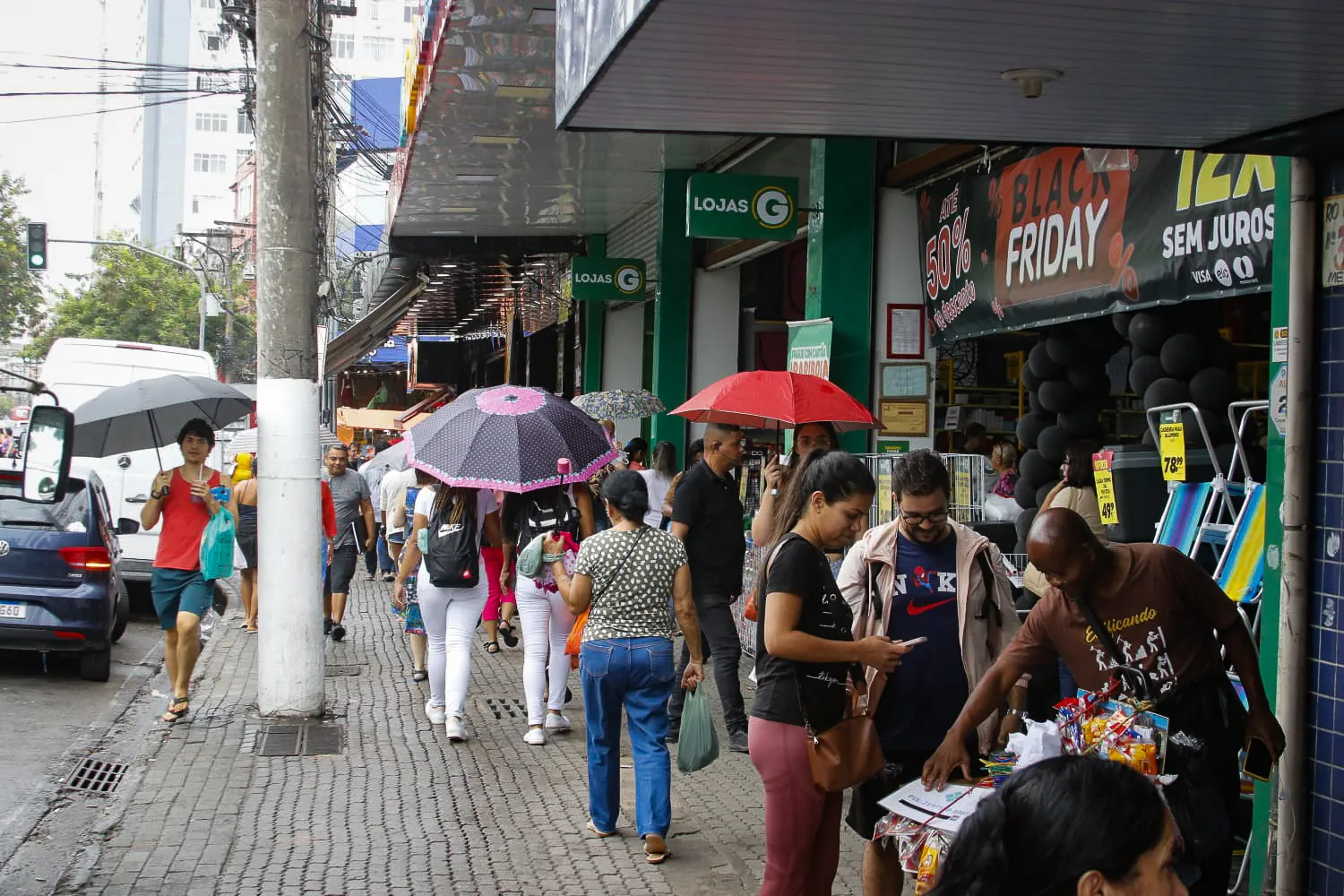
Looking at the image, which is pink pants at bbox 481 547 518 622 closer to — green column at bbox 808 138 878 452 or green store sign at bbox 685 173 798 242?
green column at bbox 808 138 878 452

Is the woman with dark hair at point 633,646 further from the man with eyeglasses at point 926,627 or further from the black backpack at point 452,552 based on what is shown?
the black backpack at point 452,552

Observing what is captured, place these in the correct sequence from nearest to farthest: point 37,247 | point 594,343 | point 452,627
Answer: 1. point 452,627
2. point 594,343
3. point 37,247

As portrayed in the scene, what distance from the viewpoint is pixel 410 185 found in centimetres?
1625

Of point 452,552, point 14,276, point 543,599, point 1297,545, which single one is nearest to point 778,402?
point 543,599

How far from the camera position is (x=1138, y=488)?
7.05m

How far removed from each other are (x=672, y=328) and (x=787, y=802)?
1271 cm

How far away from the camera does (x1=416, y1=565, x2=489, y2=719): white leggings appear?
27.2 ft

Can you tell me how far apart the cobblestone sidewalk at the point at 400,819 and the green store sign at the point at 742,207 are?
4.58 metres

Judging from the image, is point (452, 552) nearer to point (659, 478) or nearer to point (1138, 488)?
point (659, 478)

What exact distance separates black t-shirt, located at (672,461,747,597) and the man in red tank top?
10.6 feet

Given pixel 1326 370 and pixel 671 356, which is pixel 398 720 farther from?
pixel 671 356

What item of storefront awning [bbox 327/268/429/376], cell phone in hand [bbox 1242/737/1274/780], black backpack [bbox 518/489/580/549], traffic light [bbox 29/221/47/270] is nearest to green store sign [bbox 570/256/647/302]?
storefront awning [bbox 327/268/429/376]

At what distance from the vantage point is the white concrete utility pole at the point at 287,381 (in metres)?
8.62

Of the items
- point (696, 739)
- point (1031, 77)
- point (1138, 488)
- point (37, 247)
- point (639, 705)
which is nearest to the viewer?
point (1031, 77)
